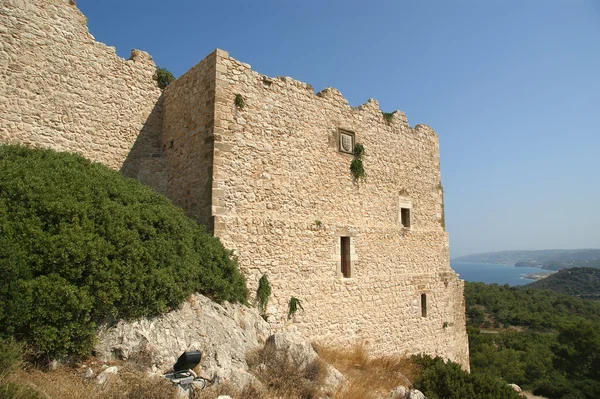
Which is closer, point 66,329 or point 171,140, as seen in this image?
point 66,329

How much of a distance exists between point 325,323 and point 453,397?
10.5 feet

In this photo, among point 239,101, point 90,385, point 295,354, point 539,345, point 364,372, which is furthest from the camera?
point 539,345

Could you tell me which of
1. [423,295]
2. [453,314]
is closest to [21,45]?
[423,295]

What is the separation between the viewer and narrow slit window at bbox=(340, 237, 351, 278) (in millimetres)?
10547

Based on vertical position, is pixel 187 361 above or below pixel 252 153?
below

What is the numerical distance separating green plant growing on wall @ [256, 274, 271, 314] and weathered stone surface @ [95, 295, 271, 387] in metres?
1.45

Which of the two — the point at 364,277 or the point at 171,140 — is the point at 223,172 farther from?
the point at 364,277

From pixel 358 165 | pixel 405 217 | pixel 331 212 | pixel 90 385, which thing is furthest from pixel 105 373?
pixel 405 217

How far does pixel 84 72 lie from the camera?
9.25 metres

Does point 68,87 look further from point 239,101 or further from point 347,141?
point 347,141

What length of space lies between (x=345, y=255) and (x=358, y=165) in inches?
101

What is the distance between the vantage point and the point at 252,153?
8.85m

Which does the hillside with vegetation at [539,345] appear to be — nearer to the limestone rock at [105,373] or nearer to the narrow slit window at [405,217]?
the narrow slit window at [405,217]

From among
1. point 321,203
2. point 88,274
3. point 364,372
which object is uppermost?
point 321,203
